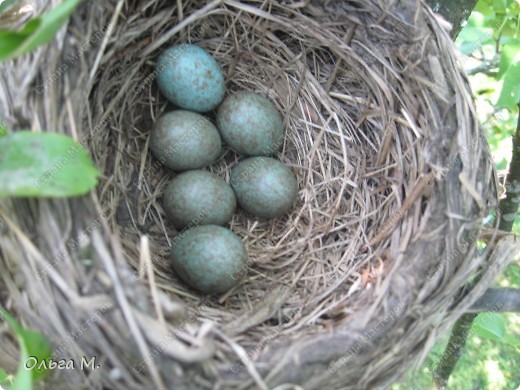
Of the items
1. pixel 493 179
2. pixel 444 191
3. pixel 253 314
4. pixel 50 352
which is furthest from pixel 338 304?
pixel 50 352

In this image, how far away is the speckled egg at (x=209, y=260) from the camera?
1.32 m

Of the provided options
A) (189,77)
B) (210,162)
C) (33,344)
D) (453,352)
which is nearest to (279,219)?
(210,162)

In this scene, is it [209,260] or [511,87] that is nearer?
[511,87]

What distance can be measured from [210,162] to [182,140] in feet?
0.43

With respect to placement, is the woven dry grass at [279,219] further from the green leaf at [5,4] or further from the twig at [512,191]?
the twig at [512,191]

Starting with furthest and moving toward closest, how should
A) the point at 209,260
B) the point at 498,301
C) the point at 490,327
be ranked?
1. the point at 490,327
2. the point at 209,260
3. the point at 498,301

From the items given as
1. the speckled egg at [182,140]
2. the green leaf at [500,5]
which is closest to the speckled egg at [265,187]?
the speckled egg at [182,140]

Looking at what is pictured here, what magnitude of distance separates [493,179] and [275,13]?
734 mm

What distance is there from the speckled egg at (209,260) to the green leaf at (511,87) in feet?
2.32

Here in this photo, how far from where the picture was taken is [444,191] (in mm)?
1202

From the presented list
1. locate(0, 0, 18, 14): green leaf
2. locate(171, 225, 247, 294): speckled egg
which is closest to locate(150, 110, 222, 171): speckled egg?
locate(171, 225, 247, 294): speckled egg

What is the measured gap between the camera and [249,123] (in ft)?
5.00

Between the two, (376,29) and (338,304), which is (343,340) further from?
(376,29)

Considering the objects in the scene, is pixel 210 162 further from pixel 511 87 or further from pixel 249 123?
pixel 511 87
